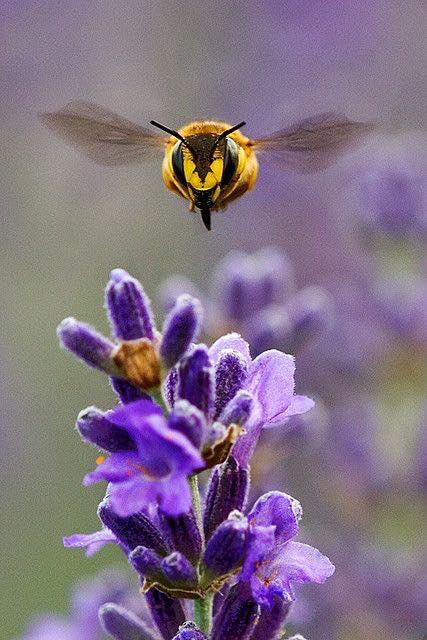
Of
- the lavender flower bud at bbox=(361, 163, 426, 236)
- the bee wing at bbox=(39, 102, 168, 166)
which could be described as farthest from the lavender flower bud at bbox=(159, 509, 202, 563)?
the lavender flower bud at bbox=(361, 163, 426, 236)

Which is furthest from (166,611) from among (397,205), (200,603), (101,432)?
(397,205)

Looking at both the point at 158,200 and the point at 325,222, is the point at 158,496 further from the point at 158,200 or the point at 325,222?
the point at 158,200

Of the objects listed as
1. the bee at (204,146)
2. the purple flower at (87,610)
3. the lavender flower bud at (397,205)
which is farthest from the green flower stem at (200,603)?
the lavender flower bud at (397,205)

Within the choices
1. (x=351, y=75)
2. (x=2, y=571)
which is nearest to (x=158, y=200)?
(x=351, y=75)

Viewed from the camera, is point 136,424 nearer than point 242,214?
Yes

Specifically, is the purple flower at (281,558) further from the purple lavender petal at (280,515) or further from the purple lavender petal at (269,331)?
the purple lavender petal at (269,331)

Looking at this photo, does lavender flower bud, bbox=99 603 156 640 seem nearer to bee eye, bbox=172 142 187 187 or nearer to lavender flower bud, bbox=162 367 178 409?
lavender flower bud, bbox=162 367 178 409
